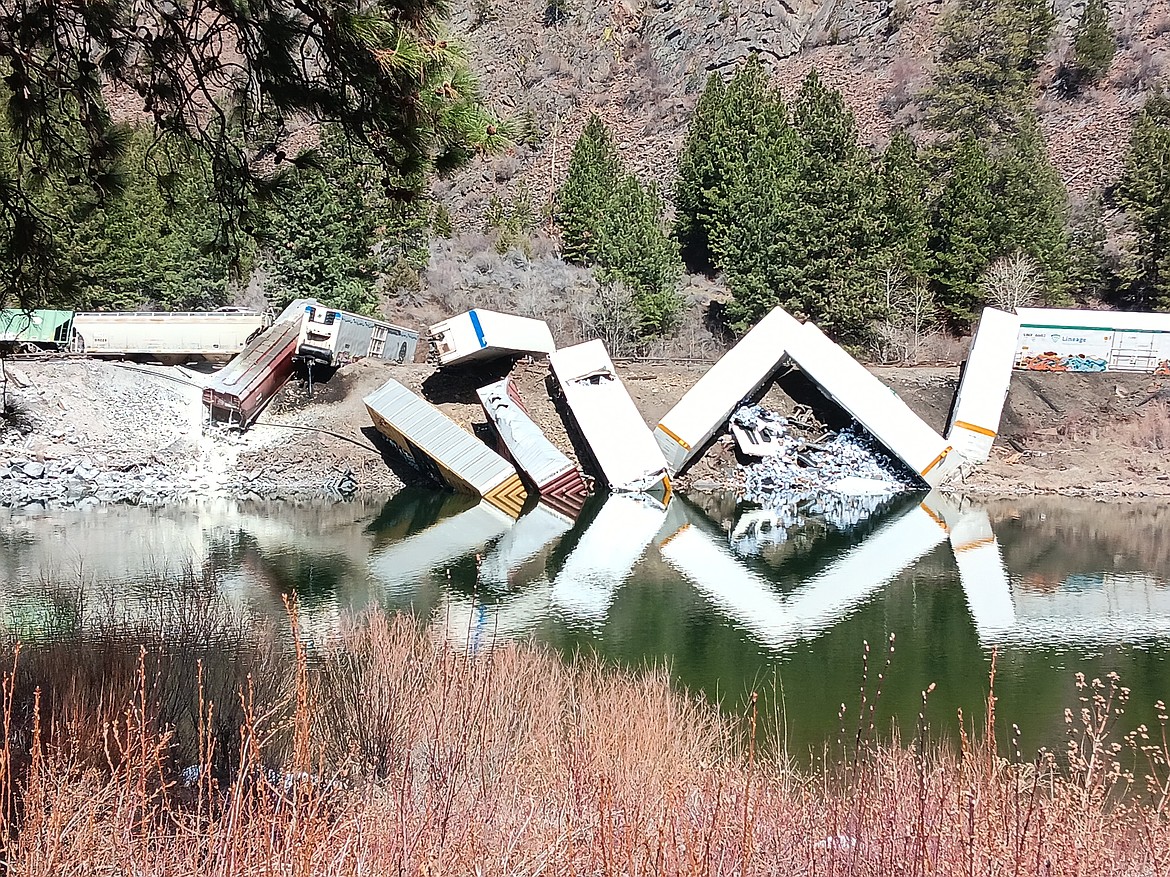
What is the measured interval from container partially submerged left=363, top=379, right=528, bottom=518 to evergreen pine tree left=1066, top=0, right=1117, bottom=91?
59.9 meters

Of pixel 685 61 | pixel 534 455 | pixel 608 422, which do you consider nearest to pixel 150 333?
pixel 534 455

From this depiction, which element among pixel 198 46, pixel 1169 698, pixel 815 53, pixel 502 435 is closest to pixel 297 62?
pixel 198 46

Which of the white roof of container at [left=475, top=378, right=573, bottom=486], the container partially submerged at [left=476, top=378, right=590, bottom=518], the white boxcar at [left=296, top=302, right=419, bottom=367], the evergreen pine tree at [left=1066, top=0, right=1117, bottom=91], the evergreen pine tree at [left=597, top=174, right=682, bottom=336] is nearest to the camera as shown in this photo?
the container partially submerged at [left=476, top=378, right=590, bottom=518]

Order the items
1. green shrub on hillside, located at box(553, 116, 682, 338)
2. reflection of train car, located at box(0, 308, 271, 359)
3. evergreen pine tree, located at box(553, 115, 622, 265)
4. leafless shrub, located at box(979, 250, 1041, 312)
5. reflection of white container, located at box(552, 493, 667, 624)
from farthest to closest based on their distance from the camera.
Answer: evergreen pine tree, located at box(553, 115, 622, 265) → green shrub on hillside, located at box(553, 116, 682, 338) → leafless shrub, located at box(979, 250, 1041, 312) → reflection of train car, located at box(0, 308, 271, 359) → reflection of white container, located at box(552, 493, 667, 624)

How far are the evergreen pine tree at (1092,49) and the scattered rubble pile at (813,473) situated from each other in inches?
2004

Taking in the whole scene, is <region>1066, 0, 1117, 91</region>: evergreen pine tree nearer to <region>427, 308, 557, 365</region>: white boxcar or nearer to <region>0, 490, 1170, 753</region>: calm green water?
<region>0, 490, 1170, 753</region>: calm green water

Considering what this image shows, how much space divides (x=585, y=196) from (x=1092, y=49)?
40.2 meters

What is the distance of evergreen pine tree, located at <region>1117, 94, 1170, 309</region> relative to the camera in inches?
1769

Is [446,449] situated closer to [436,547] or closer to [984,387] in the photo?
[436,547]

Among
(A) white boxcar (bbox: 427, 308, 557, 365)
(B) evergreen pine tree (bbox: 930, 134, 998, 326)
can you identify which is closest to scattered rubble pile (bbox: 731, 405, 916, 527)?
(A) white boxcar (bbox: 427, 308, 557, 365)

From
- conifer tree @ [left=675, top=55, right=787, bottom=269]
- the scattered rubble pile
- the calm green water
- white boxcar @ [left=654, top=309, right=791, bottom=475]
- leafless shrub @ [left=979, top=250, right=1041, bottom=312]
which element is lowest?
the calm green water

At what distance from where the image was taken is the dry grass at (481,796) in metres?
4.34

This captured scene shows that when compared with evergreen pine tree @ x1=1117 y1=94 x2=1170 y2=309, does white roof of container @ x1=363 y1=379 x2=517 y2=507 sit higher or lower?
lower

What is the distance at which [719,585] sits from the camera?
20000 millimetres
